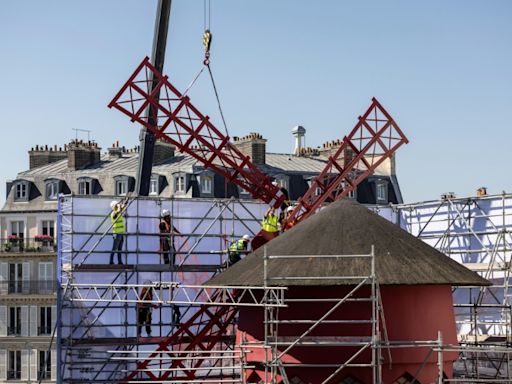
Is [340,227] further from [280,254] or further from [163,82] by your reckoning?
[163,82]

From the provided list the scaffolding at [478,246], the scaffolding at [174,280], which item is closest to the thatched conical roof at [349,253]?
the scaffolding at [174,280]

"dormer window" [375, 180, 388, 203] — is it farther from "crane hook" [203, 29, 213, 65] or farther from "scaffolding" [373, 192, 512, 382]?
"crane hook" [203, 29, 213, 65]

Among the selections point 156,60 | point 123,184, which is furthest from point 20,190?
point 156,60

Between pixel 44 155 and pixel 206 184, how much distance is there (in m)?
11.5

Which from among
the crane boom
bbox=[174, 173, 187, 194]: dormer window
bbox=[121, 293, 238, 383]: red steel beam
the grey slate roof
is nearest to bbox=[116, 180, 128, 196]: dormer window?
the grey slate roof

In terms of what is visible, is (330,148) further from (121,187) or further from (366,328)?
(366,328)

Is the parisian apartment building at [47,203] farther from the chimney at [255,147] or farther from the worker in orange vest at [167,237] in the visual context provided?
the worker in orange vest at [167,237]

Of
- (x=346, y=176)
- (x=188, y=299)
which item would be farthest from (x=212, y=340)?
(x=346, y=176)

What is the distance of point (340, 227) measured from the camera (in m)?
37.9

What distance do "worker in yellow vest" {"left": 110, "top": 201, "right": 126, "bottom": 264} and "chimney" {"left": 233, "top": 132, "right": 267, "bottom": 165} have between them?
33997 millimetres

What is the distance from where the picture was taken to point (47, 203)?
7894 cm

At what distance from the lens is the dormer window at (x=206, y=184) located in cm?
7688

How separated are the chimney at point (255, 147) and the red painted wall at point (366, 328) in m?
43.7

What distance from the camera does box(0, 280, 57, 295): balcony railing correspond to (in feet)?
254
